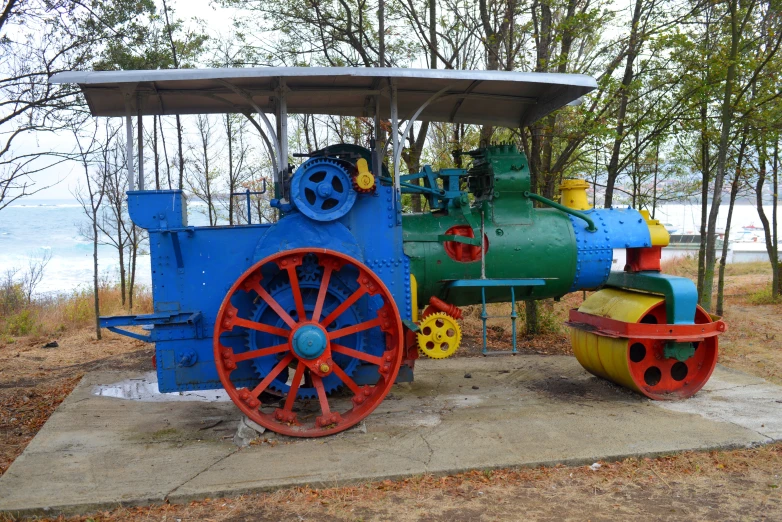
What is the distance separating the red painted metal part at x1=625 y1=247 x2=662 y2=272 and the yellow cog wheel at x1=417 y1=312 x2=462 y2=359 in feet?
7.59

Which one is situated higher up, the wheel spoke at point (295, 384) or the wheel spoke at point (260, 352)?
the wheel spoke at point (260, 352)

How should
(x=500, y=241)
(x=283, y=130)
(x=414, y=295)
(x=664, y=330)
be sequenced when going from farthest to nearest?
(x=500, y=241), (x=664, y=330), (x=414, y=295), (x=283, y=130)

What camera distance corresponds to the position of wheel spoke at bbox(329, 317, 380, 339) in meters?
5.09

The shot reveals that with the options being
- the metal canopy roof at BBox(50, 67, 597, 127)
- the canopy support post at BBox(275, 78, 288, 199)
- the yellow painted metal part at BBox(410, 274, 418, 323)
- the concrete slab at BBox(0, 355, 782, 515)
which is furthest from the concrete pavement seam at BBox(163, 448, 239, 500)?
the metal canopy roof at BBox(50, 67, 597, 127)

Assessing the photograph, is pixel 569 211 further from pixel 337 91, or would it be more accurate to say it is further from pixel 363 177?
pixel 337 91

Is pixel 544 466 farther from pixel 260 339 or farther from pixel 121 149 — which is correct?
pixel 121 149

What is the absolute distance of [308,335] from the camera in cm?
500

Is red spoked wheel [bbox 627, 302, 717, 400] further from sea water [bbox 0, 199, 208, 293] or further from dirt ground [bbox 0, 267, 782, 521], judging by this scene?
sea water [bbox 0, 199, 208, 293]

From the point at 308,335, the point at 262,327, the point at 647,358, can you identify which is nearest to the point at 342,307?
the point at 308,335

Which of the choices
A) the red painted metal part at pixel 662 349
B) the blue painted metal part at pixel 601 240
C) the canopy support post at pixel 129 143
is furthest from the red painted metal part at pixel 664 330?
the canopy support post at pixel 129 143

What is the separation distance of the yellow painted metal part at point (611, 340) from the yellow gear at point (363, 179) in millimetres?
2738

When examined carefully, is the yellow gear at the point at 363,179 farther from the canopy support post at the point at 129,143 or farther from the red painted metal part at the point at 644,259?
the red painted metal part at the point at 644,259

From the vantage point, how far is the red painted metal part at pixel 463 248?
236 inches

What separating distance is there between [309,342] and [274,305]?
406mm
